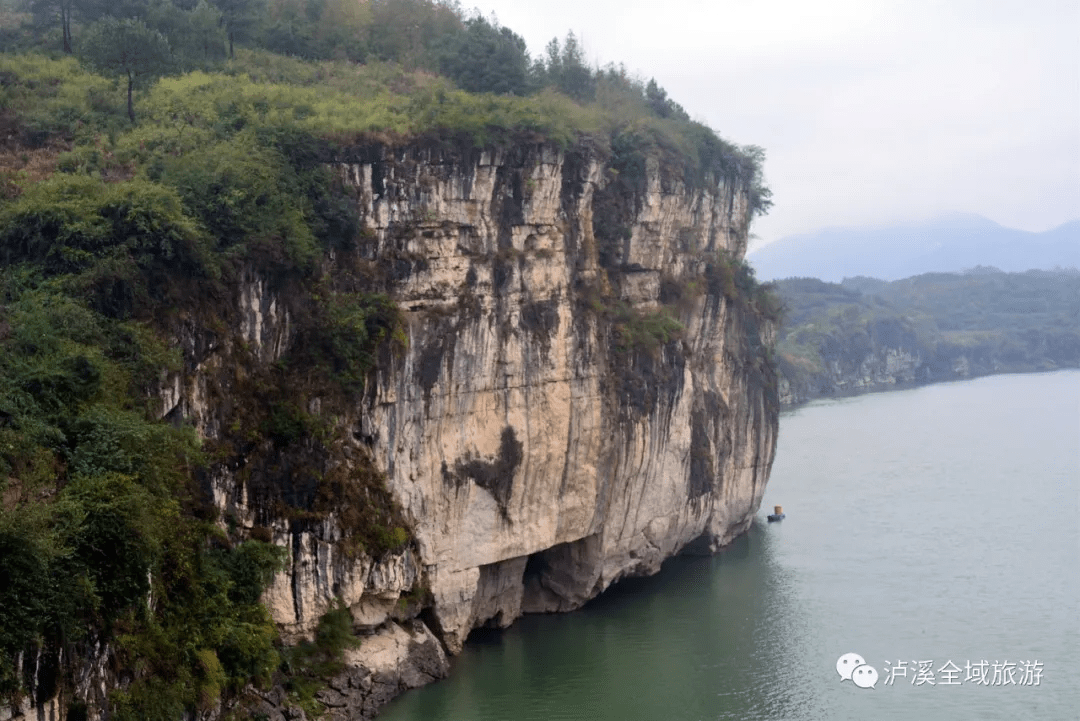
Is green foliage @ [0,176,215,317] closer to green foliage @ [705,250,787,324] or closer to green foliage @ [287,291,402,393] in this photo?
green foliage @ [287,291,402,393]

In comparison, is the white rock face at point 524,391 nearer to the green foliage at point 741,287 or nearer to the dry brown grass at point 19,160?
the green foliage at point 741,287

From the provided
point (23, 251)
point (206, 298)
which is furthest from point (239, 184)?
point (23, 251)

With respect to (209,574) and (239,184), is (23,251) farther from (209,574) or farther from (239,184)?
(209,574)

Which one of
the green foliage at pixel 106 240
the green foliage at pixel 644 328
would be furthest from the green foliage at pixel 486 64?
the green foliage at pixel 106 240

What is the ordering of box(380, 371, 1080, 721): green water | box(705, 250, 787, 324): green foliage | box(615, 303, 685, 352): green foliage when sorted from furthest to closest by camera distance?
box(705, 250, 787, 324): green foliage → box(615, 303, 685, 352): green foliage → box(380, 371, 1080, 721): green water

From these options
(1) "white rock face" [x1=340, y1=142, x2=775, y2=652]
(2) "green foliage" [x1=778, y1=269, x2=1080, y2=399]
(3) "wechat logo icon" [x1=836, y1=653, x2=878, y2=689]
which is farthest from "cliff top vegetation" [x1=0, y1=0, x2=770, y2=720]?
(2) "green foliage" [x1=778, y1=269, x2=1080, y2=399]

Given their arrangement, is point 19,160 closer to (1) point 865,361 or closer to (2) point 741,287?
(2) point 741,287
